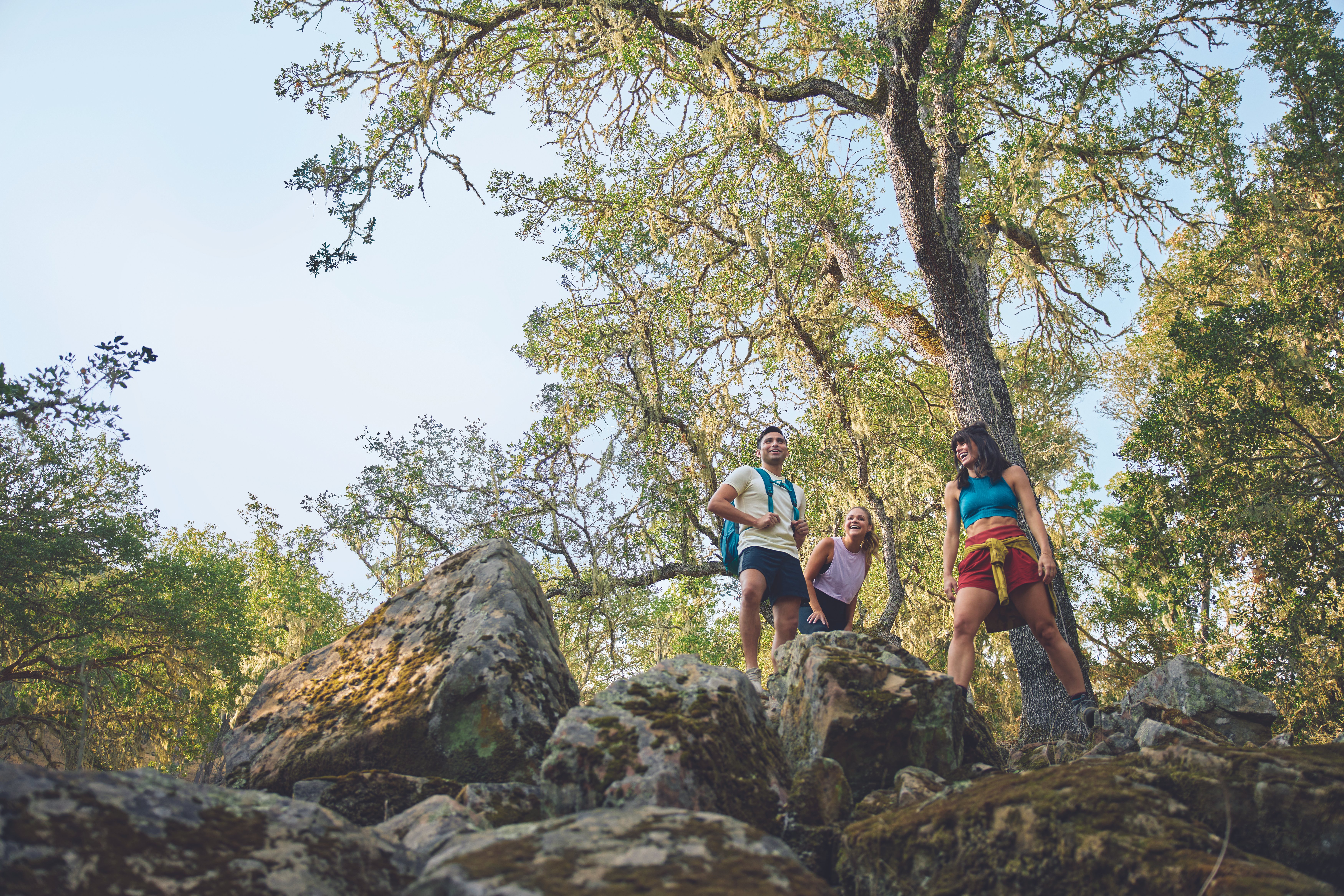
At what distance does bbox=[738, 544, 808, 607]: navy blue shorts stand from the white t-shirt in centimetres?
3

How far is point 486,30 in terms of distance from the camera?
925 centimetres

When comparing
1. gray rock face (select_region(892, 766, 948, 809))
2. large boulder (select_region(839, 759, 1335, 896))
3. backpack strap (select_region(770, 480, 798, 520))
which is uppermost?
backpack strap (select_region(770, 480, 798, 520))

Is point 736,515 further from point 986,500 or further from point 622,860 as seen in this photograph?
point 622,860

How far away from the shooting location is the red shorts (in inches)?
185

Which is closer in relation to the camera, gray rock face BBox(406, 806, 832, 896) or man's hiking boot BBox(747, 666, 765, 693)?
gray rock face BBox(406, 806, 832, 896)

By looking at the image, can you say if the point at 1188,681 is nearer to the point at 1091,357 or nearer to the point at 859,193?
the point at 859,193

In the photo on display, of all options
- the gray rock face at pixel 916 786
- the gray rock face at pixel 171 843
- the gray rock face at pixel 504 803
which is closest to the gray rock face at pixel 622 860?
the gray rock face at pixel 171 843

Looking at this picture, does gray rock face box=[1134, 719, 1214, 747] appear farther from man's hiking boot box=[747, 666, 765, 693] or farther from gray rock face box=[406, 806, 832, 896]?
gray rock face box=[406, 806, 832, 896]

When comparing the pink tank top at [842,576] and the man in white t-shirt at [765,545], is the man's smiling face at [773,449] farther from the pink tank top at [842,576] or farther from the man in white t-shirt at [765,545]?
the pink tank top at [842,576]

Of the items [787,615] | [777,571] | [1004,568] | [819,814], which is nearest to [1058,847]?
[819,814]

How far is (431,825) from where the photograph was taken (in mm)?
2658

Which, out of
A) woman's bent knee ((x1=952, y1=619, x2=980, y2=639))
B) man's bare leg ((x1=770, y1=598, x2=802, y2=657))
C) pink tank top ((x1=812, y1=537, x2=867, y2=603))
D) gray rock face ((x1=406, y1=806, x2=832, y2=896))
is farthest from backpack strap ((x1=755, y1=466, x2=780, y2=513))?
gray rock face ((x1=406, y1=806, x2=832, y2=896))

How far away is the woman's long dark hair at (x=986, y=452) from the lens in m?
4.98

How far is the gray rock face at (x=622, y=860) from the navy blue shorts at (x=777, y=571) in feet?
11.6
